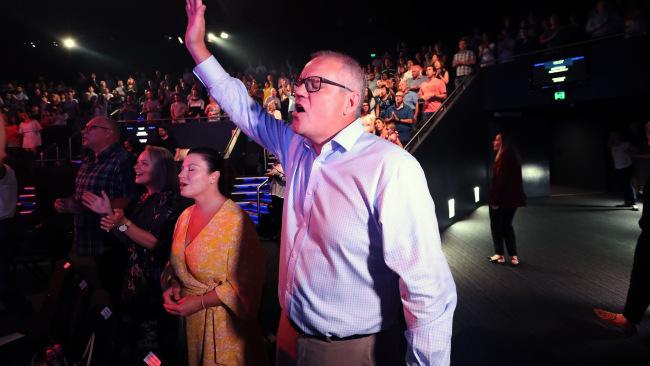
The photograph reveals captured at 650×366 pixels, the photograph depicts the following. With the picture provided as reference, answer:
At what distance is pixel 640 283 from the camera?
123 inches

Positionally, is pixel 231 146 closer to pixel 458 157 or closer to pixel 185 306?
pixel 458 157

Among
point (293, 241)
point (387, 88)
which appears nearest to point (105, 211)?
point (293, 241)

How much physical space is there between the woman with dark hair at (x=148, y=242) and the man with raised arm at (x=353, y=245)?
134cm

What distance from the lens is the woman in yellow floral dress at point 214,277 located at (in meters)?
1.96

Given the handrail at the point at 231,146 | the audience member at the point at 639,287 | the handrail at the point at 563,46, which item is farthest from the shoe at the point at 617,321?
the handrail at the point at 231,146

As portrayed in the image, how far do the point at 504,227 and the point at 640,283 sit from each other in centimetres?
206

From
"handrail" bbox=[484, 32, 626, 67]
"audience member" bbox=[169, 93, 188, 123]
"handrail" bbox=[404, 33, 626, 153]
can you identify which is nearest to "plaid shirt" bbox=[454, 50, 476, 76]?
"handrail" bbox=[404, 33, 626, 153]

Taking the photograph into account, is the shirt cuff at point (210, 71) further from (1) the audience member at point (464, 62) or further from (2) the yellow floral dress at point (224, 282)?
(1) the audience member at point (464, 62)

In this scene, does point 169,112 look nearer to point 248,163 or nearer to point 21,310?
point 248,163

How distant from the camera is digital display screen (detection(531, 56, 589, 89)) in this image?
29.0 feet

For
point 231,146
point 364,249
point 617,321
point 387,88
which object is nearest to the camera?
point 364,249

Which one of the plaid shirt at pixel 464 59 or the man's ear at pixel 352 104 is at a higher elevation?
the plaid shirt at pixel 464 59

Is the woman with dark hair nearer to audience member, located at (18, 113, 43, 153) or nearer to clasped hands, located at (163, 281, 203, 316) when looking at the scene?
clasped hands, located at (163, 281, 203, 316)

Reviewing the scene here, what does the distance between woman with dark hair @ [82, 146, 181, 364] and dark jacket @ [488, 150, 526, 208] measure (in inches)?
158
